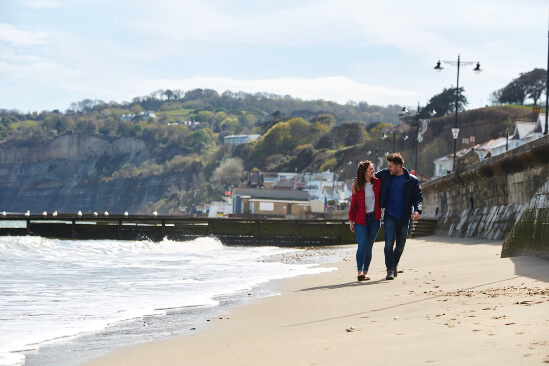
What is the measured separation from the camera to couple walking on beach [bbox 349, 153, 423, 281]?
10.1 metres

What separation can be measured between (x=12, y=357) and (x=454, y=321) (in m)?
3.14

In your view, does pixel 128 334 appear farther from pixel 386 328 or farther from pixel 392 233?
pixel 392 233

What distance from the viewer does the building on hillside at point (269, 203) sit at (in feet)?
330

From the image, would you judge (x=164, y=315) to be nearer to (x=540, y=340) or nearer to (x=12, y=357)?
(x=12, y=357)

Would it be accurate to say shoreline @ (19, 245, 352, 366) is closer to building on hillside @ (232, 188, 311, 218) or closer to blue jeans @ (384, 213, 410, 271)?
blue jeans @ (384, 213, 410, 271)

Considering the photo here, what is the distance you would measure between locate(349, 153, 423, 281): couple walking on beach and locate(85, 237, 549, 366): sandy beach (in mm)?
813

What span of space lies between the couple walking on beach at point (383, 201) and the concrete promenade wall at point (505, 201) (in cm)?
162

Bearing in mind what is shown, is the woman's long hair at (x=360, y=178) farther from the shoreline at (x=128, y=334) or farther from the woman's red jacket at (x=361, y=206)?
the shoreline at (x=128, y=334)

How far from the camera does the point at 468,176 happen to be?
79.3 ft

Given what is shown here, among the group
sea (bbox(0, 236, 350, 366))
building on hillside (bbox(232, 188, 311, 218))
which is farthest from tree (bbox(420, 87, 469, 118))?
sea (bbox(0, 236, 350, 366))

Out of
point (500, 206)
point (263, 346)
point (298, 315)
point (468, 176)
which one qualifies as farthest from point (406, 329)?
point (468, 176)

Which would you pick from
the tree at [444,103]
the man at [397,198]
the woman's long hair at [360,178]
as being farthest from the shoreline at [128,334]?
the tree at [444,103]

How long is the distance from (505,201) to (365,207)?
1028 cm

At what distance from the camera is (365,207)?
1011cm
